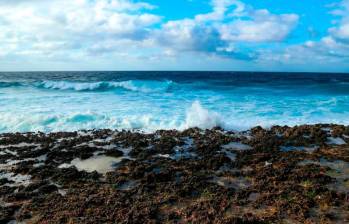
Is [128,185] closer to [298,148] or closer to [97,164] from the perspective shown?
[97,164]

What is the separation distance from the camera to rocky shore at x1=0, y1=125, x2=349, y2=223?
6.69 meters

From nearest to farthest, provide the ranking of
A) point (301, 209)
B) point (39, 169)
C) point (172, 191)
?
point (301, 209), point (172, 191), point (39, 169)

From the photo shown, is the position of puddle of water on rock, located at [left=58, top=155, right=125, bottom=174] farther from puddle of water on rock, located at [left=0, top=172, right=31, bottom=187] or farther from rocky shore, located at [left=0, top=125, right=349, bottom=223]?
puddle of water on rock, located at [left=0, top=172, right=31, bottom=187]

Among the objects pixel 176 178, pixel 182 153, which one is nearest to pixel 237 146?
pixel 182 153

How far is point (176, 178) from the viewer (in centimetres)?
868

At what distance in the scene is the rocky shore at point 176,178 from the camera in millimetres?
6691

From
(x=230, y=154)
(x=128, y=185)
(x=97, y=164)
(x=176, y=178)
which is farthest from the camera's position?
(x=230, y=154)

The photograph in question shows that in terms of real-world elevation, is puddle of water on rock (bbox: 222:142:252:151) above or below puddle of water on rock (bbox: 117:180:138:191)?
above

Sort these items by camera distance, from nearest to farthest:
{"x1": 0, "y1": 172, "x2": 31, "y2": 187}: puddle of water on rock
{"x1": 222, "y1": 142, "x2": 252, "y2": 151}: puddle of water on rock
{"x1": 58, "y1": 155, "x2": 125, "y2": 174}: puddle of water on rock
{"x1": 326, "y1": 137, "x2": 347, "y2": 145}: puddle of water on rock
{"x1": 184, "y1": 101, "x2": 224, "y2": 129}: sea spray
Answer: {"x1": 0, "y1": 172, "x2": 31, "y2": 187}: puddle of water on rock → {"x1": 58, "y1": 155, "x2": 125, "y2": 174}: puddle of water on rock → {"x1": 222, "y1": 142, "x2": 252, "y2": 151}: puddle of water on rock → {"x1": 326, "y1": 137, "x2": 347, "y2": 145}: puddle of water on rock → {"x1": 184, "y1": 101, "x2": 224, "y2": 129}: sea spray

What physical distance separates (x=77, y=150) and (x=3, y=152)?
8.55ft

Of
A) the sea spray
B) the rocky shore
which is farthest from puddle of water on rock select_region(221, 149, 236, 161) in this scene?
the sea spray

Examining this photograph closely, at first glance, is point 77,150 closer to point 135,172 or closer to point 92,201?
point 135,172

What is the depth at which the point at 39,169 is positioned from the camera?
372 inches

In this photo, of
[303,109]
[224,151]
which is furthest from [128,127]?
[303,109]
